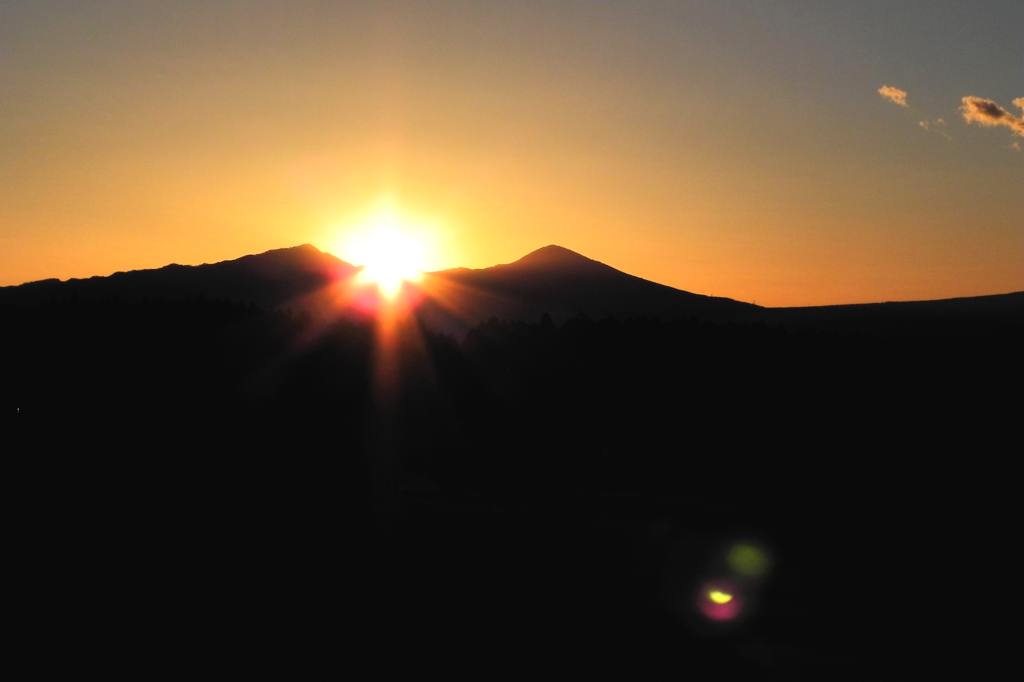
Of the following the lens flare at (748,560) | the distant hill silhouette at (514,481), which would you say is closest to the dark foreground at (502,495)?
the distant hill silhouette at (514,481)

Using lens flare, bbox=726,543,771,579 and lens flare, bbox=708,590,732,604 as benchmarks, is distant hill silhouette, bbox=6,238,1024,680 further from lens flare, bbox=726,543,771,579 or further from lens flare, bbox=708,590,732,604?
lens flare, bbox=708,590,732,604

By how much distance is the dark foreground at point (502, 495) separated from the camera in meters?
20.0

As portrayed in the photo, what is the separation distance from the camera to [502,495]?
42.2 meters

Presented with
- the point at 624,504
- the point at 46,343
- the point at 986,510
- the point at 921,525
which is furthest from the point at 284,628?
the point at 46,343

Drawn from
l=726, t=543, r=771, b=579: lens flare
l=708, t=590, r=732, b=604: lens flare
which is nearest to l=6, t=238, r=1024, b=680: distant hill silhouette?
l=726, t=543, r=771, b=579: lens flare

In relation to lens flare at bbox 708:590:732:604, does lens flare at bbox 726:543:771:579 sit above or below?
above

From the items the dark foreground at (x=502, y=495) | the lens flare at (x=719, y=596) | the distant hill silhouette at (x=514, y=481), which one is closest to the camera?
the dark foreground at (x=502, y=495)

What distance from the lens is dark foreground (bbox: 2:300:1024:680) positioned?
20.0 meters

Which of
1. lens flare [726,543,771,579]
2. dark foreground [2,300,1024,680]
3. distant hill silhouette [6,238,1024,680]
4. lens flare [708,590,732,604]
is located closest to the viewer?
dark foreground [2,300,1024,680]

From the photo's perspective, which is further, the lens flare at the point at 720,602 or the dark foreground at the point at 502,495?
the lens flare at the point at 720,602

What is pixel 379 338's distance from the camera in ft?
189

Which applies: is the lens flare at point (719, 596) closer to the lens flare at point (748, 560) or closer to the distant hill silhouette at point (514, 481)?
the distant hill silhouette at point (514, 481)

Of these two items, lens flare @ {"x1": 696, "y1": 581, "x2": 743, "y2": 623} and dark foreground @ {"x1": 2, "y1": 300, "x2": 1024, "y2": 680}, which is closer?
dark foreground @ {"x1": 2, "y1": 300, "x2": 1024, "y2": 680}

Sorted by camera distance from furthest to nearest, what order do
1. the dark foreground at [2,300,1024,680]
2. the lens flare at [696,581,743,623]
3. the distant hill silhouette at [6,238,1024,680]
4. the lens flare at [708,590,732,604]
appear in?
the lens flare at [708,590,732,604] < the lens flare at [696,581,743,623] < the distant hill silhouette at [6,238,1024,680] < the dark foreground at [2,300,1024,680]
